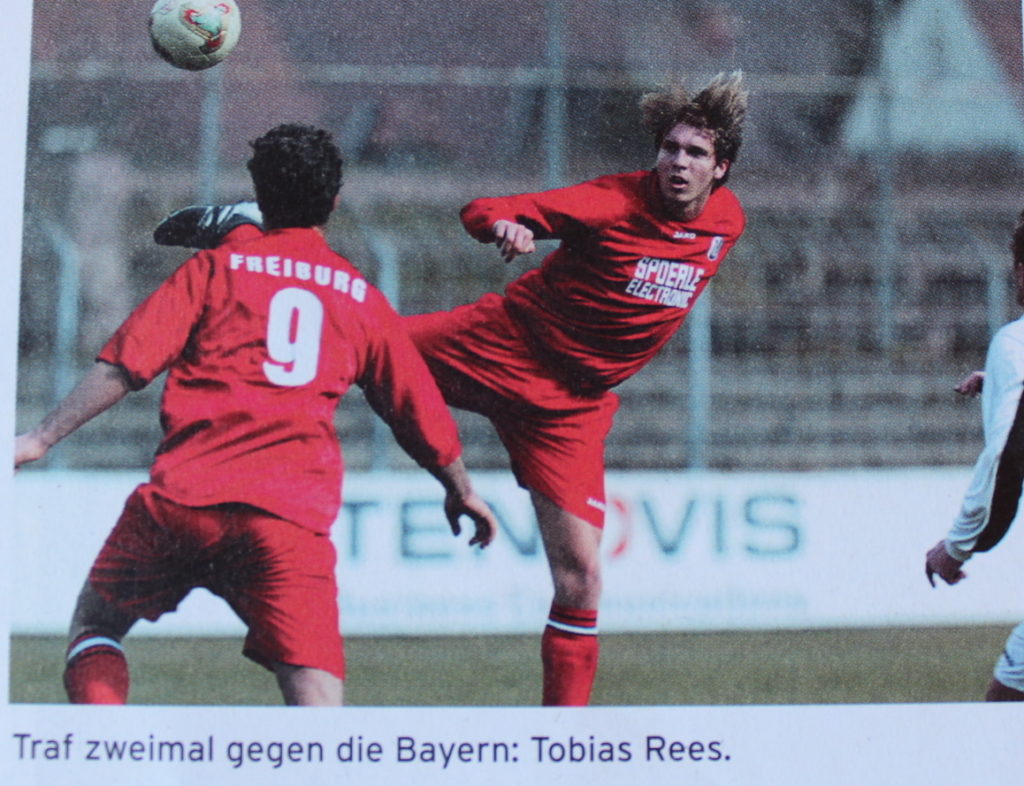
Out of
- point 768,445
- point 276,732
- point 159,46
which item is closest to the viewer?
point 276,732

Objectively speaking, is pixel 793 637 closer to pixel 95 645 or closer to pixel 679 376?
pixel 679 376

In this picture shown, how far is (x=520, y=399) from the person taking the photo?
2969mm

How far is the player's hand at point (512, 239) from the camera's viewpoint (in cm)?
280

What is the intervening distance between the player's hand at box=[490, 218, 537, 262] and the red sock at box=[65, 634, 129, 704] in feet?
4.21

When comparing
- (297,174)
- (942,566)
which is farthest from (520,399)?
(942,566)

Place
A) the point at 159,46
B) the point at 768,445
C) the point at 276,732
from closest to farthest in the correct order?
the point at 276,732, the point at 159,46, the point at 768,445

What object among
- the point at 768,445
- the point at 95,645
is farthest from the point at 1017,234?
the point at 95,645

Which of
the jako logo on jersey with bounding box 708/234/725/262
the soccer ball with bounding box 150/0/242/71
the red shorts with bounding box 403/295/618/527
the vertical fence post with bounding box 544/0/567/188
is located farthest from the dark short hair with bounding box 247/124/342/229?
the jako logo on jersey with bounding box 708/234/725/262

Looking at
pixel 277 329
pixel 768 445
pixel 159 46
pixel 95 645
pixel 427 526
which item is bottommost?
pixel 95 645

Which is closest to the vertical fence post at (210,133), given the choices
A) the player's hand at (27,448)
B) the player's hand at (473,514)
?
the player's hand at (27,448)

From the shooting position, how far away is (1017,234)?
3045 millimetres

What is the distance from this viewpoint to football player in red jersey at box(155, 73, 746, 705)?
114 inches

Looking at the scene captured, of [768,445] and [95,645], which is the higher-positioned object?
[768,445]

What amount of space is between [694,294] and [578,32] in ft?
2.31
